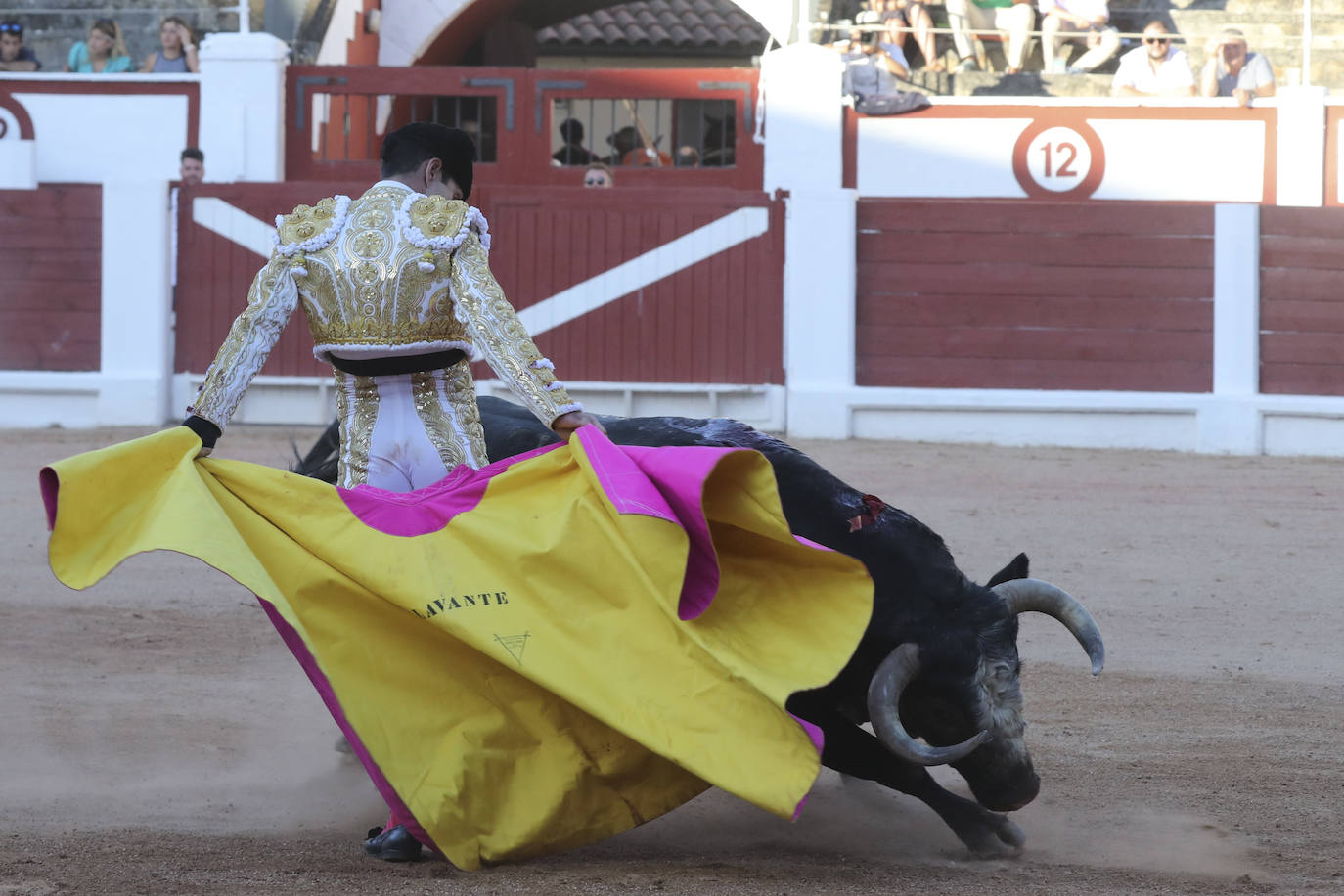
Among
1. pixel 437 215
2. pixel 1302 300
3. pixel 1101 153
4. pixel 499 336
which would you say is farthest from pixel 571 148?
pixel 499 336

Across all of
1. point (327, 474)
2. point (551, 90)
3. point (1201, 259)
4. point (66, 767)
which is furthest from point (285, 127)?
point (66, 767)

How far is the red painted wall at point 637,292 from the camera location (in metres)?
7.81

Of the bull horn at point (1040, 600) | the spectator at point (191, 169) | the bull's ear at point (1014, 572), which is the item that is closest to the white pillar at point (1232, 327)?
the spectator at point (191, 169)

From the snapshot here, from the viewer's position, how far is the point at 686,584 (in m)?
2.25

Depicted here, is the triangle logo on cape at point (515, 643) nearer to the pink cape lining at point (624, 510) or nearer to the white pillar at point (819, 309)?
the pink cape lining at point (624, 510)

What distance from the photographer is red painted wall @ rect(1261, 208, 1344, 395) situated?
7406 mm

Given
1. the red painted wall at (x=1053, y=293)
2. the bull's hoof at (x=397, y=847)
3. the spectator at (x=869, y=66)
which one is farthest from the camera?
the spectator at (x=869, y=66)

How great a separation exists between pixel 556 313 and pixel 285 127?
235 cm

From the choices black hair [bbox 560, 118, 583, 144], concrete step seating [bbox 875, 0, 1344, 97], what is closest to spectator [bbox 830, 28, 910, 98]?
concrete step seating [bbox 875, 0, 1344, 97]

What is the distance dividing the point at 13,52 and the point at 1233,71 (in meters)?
6.85

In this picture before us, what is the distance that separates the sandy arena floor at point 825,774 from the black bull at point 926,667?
109 millimetres

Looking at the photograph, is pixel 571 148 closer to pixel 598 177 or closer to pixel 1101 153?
pixel 598 177

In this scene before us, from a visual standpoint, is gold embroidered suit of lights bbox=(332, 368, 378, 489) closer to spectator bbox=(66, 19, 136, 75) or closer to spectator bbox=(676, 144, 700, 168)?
spectator bbox=(676, 144, 700, 168)

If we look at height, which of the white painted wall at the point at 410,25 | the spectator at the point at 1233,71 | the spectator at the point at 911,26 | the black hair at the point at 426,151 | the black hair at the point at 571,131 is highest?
the white painted wall at the point at 410,25
